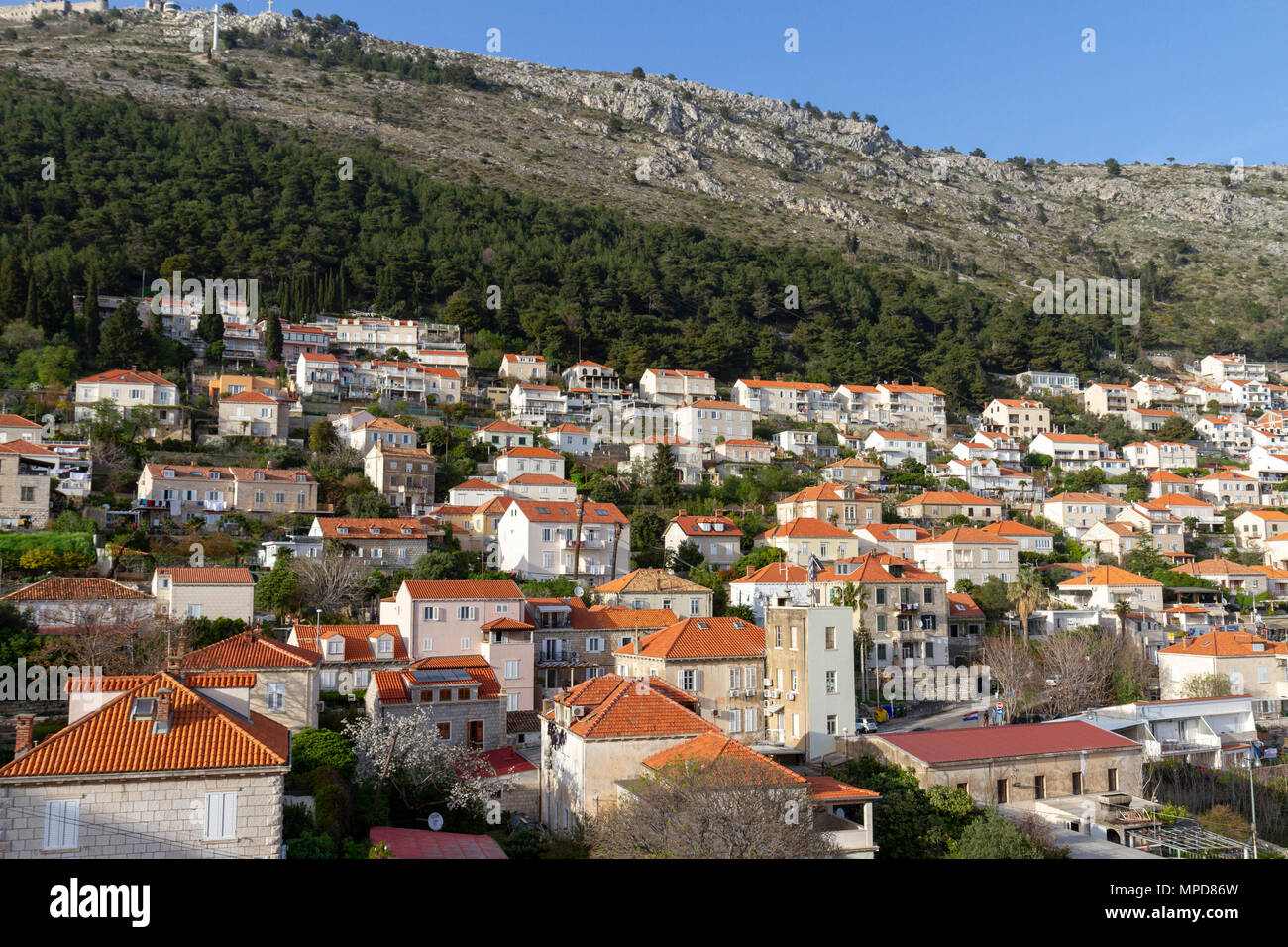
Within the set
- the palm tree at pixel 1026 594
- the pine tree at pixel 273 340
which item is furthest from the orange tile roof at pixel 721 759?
the pine tree at pixel 273 340

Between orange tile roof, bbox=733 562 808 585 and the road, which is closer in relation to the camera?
the road

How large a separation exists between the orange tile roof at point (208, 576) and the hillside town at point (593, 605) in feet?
0.61

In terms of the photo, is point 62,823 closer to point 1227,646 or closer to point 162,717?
point 162,717

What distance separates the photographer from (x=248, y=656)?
1303 inches

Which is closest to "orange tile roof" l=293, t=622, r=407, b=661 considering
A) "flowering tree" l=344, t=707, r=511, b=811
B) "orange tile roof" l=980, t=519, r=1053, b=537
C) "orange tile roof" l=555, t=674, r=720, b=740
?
"flowering tree" l=344, t=707, r=511, b=811

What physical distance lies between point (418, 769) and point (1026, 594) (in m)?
42.9

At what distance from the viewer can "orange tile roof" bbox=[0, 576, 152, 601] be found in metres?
40.3

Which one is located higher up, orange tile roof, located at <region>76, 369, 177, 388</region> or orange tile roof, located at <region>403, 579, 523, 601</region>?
orange tile roof, located at <region>76, 369, 177, 388</region>

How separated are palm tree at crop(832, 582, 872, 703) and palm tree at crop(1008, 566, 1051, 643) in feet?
37.8

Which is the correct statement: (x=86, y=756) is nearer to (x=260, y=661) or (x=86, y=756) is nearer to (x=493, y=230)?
(x=260, y=661)

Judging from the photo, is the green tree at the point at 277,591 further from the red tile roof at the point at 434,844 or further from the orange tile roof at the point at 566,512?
the red tile roof at the point at 434,844

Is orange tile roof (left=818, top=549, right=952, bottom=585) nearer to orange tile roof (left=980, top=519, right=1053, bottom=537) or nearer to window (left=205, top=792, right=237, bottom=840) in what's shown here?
orange tile roof (left=980, top=519, right=1053, bottom=537)
